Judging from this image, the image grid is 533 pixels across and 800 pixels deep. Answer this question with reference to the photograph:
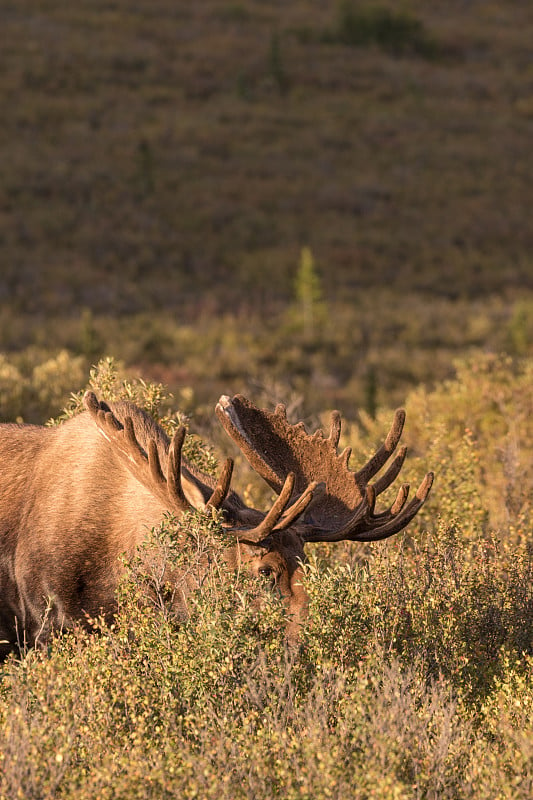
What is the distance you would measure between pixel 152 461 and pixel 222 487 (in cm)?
39

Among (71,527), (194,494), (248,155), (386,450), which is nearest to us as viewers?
(194,494)

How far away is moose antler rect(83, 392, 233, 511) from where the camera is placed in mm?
4844

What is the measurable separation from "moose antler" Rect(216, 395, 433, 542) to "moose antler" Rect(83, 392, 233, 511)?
377 millimetres

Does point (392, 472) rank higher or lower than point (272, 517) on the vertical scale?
lower

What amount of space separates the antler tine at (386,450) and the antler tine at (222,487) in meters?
0.94

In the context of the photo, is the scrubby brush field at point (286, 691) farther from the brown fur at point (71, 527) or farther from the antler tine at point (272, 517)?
the brown fur at point (71, 527)

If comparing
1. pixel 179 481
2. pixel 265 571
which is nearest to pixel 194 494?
pixel 179 481

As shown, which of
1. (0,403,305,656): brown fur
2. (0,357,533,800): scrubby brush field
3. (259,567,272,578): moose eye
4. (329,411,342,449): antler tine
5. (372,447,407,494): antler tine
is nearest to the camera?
(0,357,533,800): scrubby brush field

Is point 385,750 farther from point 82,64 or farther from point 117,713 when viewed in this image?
point 82,64

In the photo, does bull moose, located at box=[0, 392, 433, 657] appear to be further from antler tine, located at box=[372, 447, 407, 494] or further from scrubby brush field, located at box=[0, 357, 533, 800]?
scrubby brush field, located at box=[0, 357, 533, 800]

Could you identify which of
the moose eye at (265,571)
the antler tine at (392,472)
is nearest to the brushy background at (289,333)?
the moose eye at (265,571)

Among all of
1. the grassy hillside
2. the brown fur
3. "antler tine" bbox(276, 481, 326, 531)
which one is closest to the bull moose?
the brown fur

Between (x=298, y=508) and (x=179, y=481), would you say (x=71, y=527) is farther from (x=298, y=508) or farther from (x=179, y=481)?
(x=298, y=508)

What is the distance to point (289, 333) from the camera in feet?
95.3
